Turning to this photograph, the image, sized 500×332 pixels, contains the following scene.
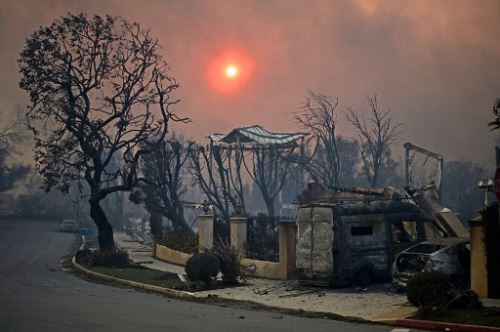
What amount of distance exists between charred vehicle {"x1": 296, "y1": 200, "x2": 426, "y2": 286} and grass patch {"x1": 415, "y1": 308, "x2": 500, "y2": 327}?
5.19 metres

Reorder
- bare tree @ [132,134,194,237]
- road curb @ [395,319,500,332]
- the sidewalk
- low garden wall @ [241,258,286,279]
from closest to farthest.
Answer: road curb @ [395,319,500,332]
the sidewalk
low garden wall @ [241,258,286,279]
bare tree @ [132,134,194,237]

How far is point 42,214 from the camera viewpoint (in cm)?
8294

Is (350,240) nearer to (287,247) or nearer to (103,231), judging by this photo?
(287,247)

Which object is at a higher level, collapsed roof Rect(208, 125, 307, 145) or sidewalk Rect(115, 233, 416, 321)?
collapsed roof Rect(208, 125, 307, 145)

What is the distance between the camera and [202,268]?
20.0 m

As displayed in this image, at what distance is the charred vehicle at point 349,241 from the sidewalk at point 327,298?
0.53m

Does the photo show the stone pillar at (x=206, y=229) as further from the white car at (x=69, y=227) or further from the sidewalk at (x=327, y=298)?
the white car at (x=69, y=227)

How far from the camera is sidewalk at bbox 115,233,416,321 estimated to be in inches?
575

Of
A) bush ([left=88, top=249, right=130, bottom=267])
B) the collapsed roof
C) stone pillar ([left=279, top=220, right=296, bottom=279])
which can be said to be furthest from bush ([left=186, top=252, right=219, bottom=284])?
the collapsed roof

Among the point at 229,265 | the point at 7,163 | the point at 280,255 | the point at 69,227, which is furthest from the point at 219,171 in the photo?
the point at 7,163

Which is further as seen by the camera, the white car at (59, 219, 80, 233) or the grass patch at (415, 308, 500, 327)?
the white car at (59, 219, 80, 233)

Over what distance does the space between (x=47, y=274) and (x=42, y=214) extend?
2412 inches

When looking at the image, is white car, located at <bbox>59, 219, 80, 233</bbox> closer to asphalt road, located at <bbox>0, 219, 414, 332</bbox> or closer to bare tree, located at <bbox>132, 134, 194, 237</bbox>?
bare tree, located at <bbox>132, 134, 194, 237</bbox>

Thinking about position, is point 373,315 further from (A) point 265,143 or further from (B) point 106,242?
(A) point 265,143
